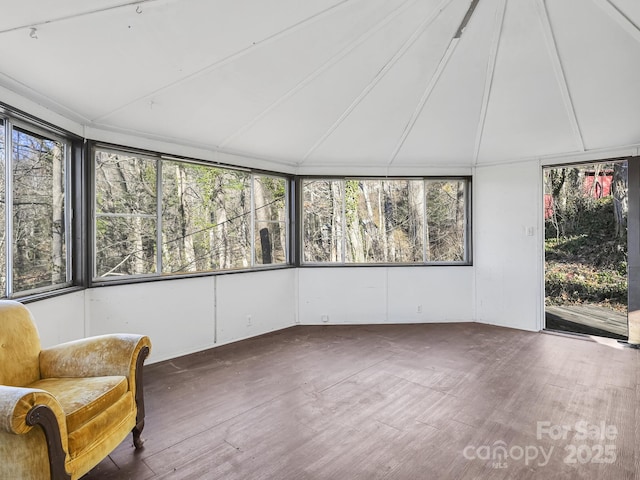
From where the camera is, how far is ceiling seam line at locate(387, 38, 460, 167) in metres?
2.88

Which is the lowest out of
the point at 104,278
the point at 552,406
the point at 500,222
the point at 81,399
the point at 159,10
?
the point at 552,406

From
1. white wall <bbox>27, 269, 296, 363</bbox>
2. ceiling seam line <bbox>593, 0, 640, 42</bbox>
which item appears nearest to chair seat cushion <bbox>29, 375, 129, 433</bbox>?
white wall <bbox>27, 269, 296, 363</bbox>

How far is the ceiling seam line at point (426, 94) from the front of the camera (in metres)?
2.88

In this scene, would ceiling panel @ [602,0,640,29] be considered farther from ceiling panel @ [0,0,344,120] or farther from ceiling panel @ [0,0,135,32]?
ceiling panel @ [0,0,135,32]

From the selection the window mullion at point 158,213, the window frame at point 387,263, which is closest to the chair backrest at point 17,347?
the window mullion at point 158,213

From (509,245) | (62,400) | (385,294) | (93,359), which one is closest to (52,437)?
(62,400)

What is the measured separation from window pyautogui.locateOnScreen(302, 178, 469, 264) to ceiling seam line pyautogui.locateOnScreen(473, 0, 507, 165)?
0.97m

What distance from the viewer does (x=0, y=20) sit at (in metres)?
1.92

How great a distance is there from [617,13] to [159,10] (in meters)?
2.95

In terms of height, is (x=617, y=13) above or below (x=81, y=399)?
above

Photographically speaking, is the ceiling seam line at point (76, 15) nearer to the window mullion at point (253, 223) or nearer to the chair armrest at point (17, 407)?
the chair armrest at point (17, 407)

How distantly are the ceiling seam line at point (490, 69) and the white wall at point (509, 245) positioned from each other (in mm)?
738

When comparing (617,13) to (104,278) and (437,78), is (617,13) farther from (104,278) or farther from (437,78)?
(104,278)

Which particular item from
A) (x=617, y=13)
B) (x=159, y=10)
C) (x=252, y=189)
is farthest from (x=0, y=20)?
(x=617, y=13)
